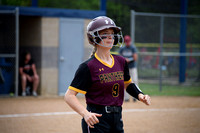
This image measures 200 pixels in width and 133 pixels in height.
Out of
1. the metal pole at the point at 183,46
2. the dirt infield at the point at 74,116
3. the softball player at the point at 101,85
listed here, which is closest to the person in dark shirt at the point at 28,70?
the dirt infield at the point at 74,116

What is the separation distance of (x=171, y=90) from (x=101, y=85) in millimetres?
11102

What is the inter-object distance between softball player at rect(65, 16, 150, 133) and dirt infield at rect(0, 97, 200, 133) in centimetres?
334

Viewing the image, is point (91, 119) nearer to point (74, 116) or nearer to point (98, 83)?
point (98, 83)

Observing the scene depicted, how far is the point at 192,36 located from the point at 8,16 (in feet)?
26.3

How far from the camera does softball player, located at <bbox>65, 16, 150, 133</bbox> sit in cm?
355

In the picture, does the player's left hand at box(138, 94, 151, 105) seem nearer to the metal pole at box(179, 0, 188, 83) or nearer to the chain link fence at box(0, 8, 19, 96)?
the chain link fence at box(0, 8, 19, 96)

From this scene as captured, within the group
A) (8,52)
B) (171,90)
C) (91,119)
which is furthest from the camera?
(171,90)

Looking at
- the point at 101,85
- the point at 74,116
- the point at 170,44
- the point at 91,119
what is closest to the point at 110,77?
the point at 101,85

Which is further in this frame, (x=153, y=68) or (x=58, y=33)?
(x=153, y=68)

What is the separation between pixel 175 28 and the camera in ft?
48.8

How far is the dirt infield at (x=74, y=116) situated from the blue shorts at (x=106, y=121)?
3.31 metres

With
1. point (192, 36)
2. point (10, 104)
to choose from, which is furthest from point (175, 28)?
point (10, 104)

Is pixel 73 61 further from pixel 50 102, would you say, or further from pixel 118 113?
pixel 118 113

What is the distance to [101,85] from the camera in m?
3.59
